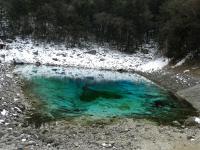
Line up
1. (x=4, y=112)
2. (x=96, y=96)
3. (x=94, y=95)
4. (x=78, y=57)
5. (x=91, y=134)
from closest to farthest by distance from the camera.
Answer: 1. (x=91, y=134)
2. (x=4, y=112)
3. (x=96, y=96)
4. (x=94, y=95)
5. (x=78, y=57)

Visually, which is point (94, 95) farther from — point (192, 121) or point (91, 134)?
point (91, 134)

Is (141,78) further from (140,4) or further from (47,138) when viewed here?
(47,138)

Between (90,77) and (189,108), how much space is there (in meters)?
12.9

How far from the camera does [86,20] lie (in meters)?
51.4

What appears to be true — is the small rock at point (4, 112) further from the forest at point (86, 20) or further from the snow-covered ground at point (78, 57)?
the forest at point (86, 20)

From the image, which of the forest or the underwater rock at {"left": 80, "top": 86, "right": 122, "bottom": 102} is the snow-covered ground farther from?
the underwater rock at {"left": 80, "top": 86, "right": 122, "bottom": 102}

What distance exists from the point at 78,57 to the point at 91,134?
89.9 ft

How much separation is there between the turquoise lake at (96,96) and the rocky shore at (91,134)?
4.72ft

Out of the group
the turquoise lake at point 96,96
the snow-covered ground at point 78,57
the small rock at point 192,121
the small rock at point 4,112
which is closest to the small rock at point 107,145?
the turquoise lake at point 96,96

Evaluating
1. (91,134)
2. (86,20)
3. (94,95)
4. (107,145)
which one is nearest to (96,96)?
(94,95)

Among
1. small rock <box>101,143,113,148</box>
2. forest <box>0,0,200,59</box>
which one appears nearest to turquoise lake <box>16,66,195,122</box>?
small rock <box>101,143,113,148</box>

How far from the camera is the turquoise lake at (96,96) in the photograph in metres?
22.3

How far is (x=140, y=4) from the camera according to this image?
50062 millimetres

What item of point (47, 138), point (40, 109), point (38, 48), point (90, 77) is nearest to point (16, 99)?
point (40, 109)
